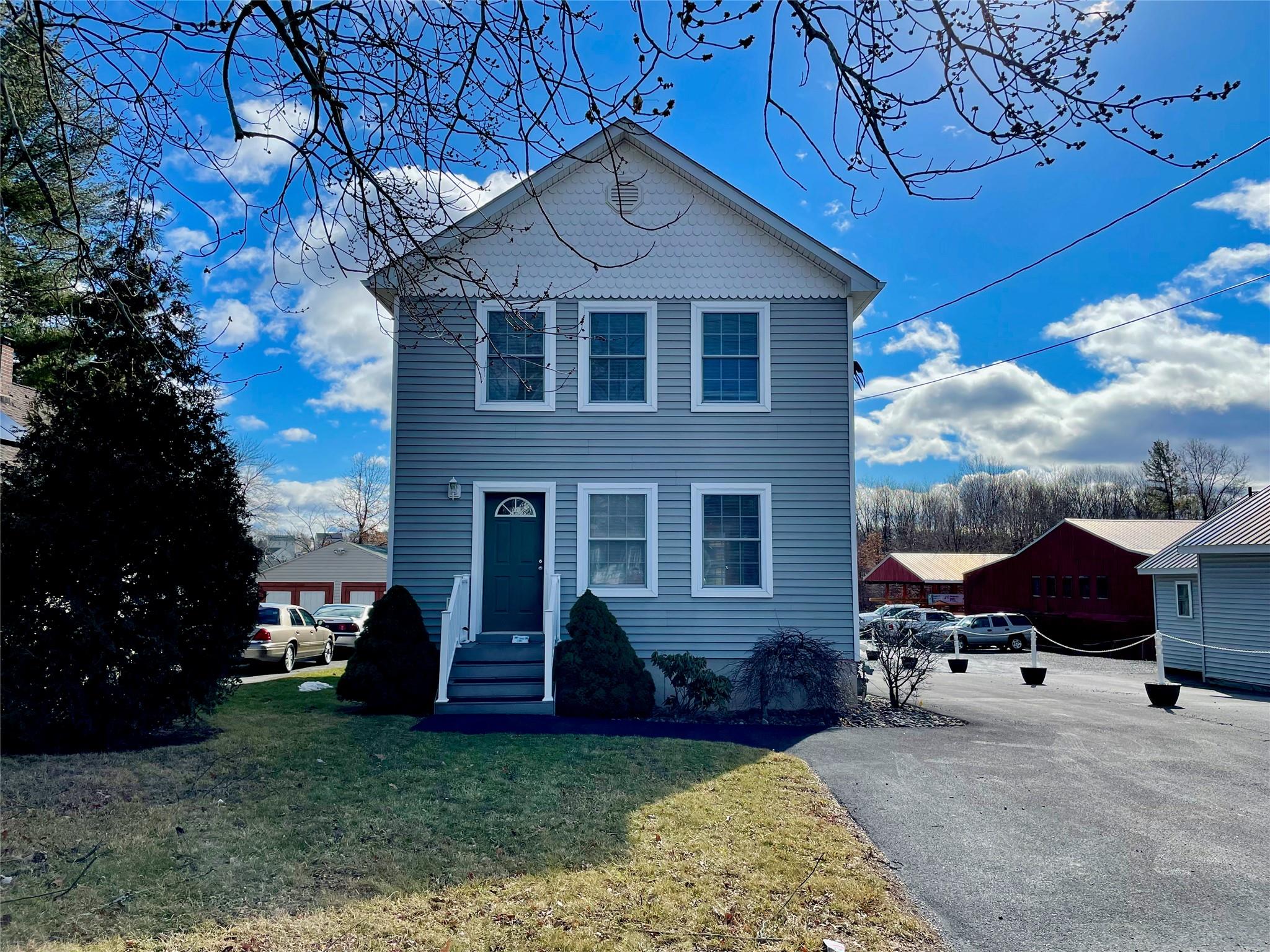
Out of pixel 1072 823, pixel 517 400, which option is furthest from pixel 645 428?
pixel 1072 823

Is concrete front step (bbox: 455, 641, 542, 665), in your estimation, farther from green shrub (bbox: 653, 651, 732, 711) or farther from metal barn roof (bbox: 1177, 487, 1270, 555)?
metal barn roof (bbox: 1177, 487, 1270, 555)

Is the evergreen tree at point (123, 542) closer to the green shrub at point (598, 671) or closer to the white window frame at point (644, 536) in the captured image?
the green shrub at point (598, 671)

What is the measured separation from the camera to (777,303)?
12.1m

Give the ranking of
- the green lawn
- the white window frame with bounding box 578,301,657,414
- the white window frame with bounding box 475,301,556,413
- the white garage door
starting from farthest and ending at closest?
the white garage door, the white window frame with bounding box 578,301,657,414, the white window frame with bounding box 475,301,556,413, the green lawn

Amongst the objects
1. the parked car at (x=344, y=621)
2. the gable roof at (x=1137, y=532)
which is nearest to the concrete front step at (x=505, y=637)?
the parked car at (x=344, y=621)

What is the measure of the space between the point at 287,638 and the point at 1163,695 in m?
16.6

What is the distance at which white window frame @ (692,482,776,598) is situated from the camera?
1152cm

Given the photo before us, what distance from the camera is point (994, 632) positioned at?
3148cm

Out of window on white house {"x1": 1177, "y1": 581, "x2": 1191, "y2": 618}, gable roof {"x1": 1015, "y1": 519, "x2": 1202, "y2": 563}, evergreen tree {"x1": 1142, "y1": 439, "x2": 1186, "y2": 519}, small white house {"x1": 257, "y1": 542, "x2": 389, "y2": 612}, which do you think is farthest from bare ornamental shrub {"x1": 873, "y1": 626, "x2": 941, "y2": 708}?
evergreen tree {"x1": 1142, "y1": 439, "x2": 1186, "y2": 519}

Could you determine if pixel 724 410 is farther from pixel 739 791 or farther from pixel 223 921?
pixel 223 921

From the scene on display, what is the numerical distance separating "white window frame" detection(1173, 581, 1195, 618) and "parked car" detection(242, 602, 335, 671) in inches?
850

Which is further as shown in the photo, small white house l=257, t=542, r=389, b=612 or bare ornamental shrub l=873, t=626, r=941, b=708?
small white house l=257, t=542, r=389, b=612

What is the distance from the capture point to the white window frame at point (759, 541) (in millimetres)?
11516

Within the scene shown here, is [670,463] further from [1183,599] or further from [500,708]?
[1183,599]
